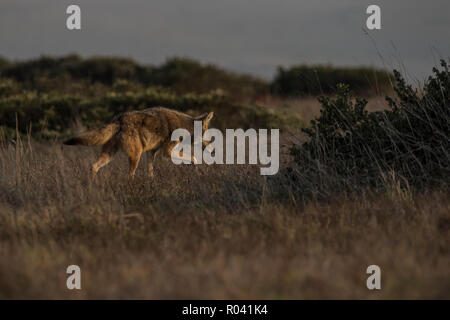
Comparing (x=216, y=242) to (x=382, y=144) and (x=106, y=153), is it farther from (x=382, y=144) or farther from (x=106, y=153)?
(x=106, y=153)

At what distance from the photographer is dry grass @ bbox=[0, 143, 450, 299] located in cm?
355

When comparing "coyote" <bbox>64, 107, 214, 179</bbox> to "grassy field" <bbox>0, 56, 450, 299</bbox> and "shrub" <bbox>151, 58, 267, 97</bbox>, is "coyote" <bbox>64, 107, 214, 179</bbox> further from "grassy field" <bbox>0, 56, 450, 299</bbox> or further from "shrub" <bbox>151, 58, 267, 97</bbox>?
"shrub" <bbox>151, 58, 267, 97</bbox>

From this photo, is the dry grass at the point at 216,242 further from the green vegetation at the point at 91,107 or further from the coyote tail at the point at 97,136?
the green vegetation at the point at 91,107

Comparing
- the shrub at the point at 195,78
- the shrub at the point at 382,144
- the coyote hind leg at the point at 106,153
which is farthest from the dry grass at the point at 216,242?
the shrub at the point at 195,78

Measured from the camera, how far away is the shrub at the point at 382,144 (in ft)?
19.7

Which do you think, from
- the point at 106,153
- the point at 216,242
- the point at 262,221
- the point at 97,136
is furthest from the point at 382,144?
the point at 106,153

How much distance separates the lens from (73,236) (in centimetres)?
474

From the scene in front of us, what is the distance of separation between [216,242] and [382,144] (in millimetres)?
3279

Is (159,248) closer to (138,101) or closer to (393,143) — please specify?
(393,143)

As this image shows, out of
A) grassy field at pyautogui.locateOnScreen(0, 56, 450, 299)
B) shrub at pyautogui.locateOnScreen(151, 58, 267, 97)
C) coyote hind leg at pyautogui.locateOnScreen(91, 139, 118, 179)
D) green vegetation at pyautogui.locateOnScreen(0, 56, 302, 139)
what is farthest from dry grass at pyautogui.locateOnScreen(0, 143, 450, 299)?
shrub at pyautogui.locateOnScreen(151, 58, 267, 97)

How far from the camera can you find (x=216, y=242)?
441 cm

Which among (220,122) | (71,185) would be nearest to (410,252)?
(71,185)

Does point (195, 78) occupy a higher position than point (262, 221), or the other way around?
point (195, 78)
